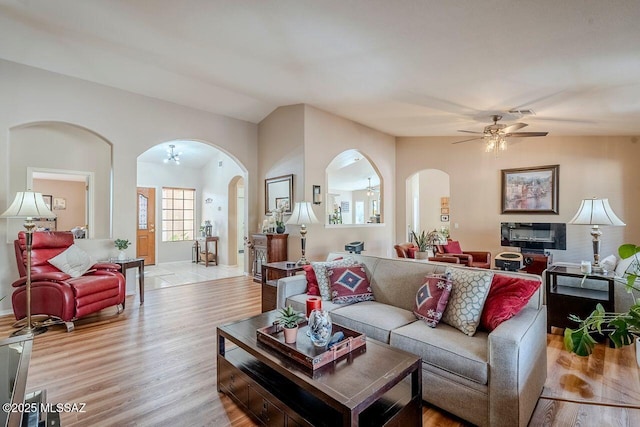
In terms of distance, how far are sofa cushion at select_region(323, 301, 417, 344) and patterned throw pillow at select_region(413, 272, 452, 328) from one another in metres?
0.13

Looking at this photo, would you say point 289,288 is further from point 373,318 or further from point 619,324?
point 619,324

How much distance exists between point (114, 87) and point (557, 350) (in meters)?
6.57

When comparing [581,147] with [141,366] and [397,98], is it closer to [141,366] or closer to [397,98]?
[397,98]

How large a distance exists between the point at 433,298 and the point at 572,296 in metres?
2.03

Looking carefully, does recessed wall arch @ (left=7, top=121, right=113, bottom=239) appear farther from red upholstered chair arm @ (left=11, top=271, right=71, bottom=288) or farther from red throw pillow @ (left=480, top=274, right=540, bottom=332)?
red throw pillow @ (left=480, top=274, right=540, bottom=332)

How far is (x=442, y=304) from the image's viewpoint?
7.36 feet

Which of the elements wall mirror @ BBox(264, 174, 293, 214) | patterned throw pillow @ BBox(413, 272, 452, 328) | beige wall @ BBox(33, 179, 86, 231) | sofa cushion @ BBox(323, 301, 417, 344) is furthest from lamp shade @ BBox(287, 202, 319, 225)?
beige wall @ BBox(33, 179, 86, 231)

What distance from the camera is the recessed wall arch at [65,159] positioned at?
482 cm

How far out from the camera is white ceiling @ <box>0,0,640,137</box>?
8.20ft

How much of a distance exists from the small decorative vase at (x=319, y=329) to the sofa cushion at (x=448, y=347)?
64cm

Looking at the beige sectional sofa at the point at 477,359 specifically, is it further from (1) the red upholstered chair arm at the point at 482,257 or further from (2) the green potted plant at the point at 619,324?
(1) the red upholstered chair arm at the point at 482,257

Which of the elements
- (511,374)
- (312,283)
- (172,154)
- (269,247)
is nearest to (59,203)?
(172,154)

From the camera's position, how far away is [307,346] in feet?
5.92

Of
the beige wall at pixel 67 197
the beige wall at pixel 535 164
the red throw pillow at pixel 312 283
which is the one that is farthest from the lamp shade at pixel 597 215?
the beige wall at pixel 67 197
